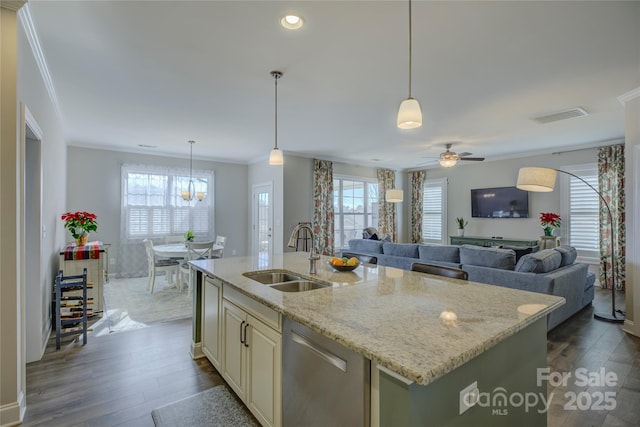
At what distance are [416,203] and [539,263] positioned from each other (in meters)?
5.40

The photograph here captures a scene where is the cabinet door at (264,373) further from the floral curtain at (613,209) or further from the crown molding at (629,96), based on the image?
the floral curtain at (613,209)

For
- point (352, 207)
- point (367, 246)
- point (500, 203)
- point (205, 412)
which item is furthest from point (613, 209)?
point (205, 412)

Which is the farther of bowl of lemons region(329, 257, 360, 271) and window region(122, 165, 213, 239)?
window region(122, 165, 213, 239)

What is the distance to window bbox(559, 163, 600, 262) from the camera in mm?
5730

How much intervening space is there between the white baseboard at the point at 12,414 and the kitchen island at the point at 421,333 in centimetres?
124

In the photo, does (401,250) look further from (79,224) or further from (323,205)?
(79,224)

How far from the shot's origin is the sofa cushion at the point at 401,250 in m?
4.50

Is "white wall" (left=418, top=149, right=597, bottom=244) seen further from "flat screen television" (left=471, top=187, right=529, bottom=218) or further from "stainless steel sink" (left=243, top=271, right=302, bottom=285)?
"stainless steel sink" (left=243, top=271, right=302, bottom=285)

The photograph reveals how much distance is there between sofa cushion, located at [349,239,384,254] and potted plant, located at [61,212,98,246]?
4015 mm

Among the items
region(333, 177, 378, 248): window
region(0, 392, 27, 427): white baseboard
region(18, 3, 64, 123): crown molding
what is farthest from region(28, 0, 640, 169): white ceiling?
region(333, 177, 378, 248): window

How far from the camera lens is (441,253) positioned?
13.8 feet

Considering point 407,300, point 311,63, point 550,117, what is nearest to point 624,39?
point 550,117

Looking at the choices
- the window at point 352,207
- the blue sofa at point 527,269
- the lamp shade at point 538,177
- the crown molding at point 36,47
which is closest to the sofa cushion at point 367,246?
the blue sofa at point 527,269

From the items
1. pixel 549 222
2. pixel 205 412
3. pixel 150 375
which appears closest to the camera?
pixel 205 412
